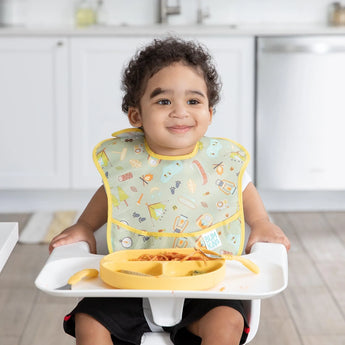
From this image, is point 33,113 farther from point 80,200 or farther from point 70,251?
point 70,251

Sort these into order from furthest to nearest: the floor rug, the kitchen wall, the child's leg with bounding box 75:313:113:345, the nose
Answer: the kitchen wall
the floor rug
the nose
the child's leg with bounding box 75:313:113:345

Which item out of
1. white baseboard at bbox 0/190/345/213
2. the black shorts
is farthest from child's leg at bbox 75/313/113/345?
white baseboard at bbox 0/190/345/213

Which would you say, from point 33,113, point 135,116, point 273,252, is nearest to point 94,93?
point 33,113

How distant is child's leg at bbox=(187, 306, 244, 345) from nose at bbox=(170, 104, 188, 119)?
0.42 meters

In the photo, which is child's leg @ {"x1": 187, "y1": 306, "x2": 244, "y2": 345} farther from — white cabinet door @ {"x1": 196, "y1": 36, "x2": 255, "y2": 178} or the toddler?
white cabinet door @ {"x1": 196, "y1": 36, "x2": 255, "y2": 178}

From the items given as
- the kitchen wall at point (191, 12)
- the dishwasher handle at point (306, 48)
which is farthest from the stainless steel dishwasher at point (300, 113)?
the kitchen wall at point (191, 12)

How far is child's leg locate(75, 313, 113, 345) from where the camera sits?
145 cm

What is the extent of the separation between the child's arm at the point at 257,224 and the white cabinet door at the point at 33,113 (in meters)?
2.11

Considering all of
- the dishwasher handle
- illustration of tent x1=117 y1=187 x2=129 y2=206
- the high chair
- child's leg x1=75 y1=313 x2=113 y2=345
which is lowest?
child's leg x1=75 y1=313 x2=113 y2=345

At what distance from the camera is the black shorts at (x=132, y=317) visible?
1.48 m

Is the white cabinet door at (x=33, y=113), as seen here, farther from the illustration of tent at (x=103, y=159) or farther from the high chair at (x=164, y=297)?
the high chair at (x=164, y=297)

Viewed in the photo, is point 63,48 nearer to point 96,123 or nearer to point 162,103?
point 96,123

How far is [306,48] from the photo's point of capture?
140 inches

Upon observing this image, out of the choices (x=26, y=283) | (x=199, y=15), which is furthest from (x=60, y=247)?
(x=199, y=15)
